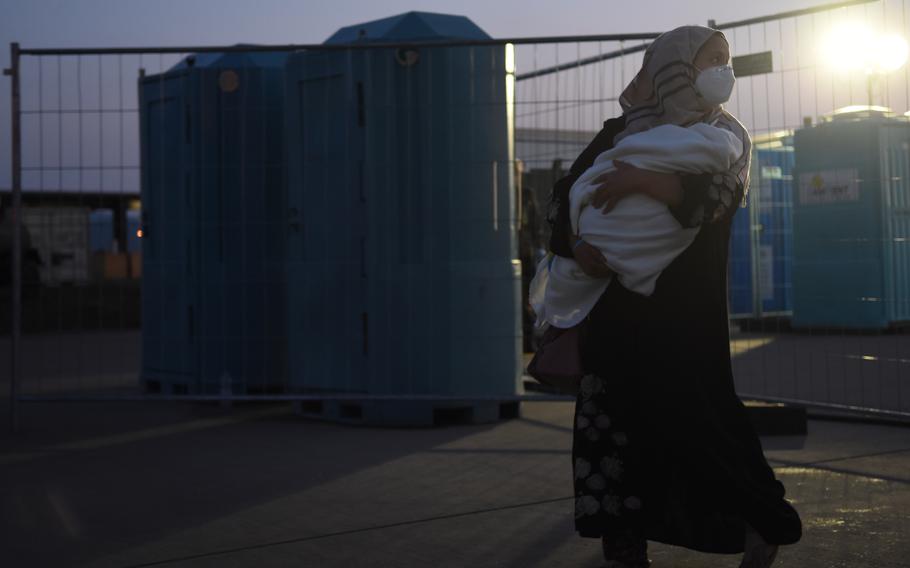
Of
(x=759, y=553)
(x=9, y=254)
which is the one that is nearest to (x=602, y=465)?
(x=759, y=553)

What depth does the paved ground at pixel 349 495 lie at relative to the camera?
4.06m

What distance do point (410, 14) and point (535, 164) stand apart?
215cm

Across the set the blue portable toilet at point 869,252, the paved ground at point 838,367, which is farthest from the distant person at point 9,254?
the blue portable toilet at point 869,252

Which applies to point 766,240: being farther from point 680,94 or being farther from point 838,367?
point 680,94

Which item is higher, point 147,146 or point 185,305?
point 147,146

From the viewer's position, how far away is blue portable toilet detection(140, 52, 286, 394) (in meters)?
8.16

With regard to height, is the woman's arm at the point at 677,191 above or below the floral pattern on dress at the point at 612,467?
above

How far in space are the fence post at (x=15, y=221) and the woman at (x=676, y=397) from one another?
15.5 ft

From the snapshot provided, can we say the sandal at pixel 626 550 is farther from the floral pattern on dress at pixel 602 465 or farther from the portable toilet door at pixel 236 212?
the portable toilet door at pixel 236 212

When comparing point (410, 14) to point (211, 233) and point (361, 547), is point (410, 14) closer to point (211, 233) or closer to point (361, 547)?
point (211, 233)

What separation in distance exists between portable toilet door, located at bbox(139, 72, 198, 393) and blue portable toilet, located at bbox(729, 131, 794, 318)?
4214 millimetres

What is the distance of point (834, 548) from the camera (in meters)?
3.96

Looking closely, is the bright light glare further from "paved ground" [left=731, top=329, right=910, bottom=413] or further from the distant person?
the distant person

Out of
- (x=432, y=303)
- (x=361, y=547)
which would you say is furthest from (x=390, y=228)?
(x=361, y=547)
